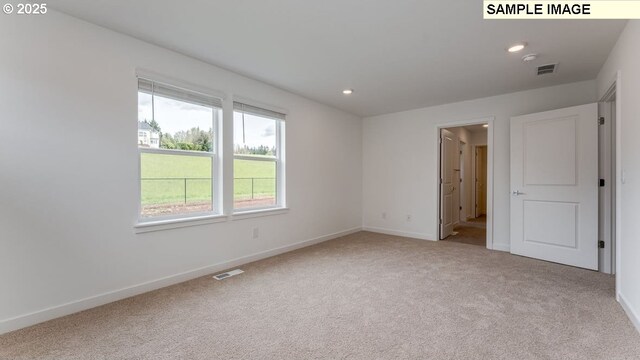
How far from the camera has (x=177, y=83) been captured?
9.70 ft

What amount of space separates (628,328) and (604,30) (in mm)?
2449

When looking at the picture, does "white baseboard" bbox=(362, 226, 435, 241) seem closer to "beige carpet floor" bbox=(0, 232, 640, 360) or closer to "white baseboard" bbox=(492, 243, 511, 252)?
"white baseboard" bbox=(492, 243, 511, 252)

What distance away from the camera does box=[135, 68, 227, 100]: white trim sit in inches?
107

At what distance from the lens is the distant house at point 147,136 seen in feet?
9.12

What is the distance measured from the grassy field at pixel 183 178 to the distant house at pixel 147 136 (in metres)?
0.11

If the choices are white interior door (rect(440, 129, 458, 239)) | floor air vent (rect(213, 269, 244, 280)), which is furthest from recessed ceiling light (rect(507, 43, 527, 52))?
floor air vent (rect(213, 269, 244, 280))

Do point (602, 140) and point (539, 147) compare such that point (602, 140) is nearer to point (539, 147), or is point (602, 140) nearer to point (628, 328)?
point (539, 147)

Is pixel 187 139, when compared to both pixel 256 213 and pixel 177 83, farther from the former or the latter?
pixel 256 213

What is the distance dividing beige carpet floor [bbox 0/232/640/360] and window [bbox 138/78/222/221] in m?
0.87

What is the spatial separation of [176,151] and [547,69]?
439 cm

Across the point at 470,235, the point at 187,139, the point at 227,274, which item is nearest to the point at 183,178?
the point at 187,139

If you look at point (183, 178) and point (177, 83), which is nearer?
point (177, 83)

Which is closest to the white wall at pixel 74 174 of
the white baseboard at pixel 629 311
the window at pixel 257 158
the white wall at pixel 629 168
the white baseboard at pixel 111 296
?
the white baseboard at pixel 111 296

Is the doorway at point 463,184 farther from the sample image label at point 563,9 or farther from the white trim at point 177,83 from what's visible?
the white trim at point 177,83
